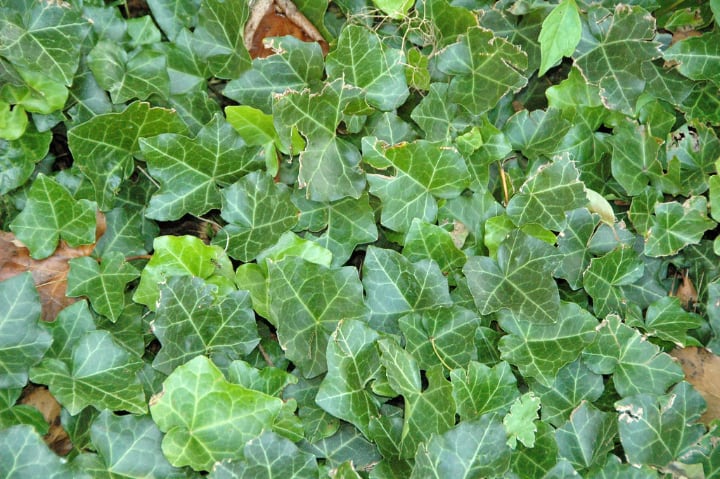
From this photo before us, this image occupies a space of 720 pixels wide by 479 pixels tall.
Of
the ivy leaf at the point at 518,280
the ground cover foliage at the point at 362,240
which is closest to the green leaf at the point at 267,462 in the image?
the ground cover foliage at the point at 362,240

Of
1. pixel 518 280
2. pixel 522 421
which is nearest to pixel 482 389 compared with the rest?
pixel 522 421

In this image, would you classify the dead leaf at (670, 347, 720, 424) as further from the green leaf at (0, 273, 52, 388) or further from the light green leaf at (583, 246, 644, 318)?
the green leaf at (0, 273, 52, 388)

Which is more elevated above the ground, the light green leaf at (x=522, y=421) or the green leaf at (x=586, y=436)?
the light green leaf at (x=522, y=421)

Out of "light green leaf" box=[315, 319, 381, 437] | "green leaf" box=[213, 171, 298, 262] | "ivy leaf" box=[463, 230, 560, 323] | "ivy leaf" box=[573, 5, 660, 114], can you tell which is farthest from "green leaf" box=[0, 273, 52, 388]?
"ivy leaf" box=[573, 5, 660, 114]

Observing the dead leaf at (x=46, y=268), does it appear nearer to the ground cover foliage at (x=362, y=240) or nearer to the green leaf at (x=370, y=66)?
the ground cover foliage at (x=362, y=240)

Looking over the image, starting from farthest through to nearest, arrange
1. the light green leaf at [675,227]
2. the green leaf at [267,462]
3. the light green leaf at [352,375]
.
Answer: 1. the light green leaf at [675,227]
2. the light green leaf at [352,375]
3. the green leaf at [267,462]

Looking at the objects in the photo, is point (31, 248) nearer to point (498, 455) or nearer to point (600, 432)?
point (498, 455)

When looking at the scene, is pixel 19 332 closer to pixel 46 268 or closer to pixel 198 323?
pixel 46 268
